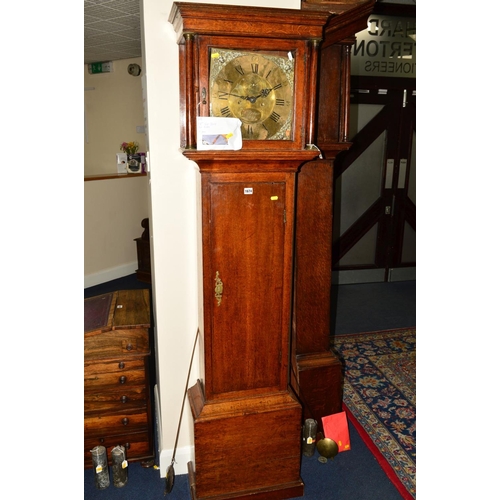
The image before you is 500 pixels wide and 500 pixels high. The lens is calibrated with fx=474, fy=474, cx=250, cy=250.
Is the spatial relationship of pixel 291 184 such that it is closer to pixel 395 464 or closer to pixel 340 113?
pixel 340 113

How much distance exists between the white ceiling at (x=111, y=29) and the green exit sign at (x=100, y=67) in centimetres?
9

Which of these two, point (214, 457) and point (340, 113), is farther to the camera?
point (340, 113)

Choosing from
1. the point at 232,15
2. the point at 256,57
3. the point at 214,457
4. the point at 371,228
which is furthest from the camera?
the point at 371,228

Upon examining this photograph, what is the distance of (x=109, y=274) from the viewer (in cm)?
566

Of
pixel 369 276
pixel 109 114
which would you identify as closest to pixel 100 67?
pixel 109 114

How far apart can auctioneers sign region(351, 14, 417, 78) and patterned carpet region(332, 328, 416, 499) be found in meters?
2.81

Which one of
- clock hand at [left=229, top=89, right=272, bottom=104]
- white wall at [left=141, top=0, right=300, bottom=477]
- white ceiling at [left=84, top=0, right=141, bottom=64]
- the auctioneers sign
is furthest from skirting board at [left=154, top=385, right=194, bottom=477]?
the auctioneers sign

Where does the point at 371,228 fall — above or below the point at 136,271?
above

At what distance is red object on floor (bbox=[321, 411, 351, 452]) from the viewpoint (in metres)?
2.71

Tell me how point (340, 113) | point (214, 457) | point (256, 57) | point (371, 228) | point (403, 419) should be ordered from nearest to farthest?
1. point (256, 57)
2. point (214, 457)
3. point (340, 113)
4. point (403, 419)
5. point (371, 228)

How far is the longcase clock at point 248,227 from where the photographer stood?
184 cm

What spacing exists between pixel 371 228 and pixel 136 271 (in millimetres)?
2868
